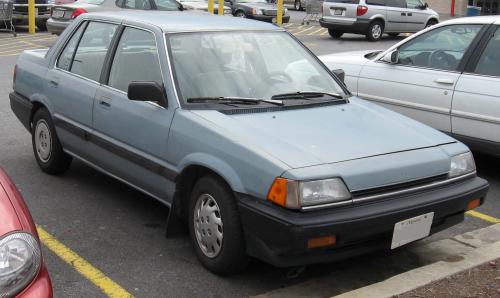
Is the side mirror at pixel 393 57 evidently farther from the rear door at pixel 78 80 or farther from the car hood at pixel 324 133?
the rear door at pixel 78 80

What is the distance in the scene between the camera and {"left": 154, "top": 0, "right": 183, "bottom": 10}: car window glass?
1687 centimetres

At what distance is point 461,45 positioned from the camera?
656 cm

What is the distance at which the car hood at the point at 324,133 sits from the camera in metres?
3.88

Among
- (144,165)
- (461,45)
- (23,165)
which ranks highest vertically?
(461,45)

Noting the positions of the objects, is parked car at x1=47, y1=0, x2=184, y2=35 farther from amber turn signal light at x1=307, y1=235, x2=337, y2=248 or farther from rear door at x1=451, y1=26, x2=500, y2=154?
amber turn signal light at x1=307, y1=235, x2=337, y2=248

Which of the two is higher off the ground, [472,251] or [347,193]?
[347,193]

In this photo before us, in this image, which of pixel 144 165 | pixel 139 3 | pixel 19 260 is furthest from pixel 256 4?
pixel 19 260

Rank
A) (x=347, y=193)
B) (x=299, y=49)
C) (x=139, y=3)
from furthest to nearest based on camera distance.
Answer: (x=139, y=3) → (x=299, y=49) → (x=347, y=193)

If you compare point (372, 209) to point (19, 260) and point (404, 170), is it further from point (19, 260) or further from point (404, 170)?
point (19, 260)

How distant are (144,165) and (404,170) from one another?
1.82 metres

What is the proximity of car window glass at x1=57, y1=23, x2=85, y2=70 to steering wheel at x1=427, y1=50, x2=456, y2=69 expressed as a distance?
3.45m

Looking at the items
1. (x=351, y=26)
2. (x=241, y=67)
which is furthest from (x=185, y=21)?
(x=351, y=26)

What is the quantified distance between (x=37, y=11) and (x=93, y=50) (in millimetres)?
15877

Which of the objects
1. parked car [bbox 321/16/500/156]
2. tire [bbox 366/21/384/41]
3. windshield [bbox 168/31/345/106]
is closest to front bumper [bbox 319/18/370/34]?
tire [bbox 366/21/384/41]
